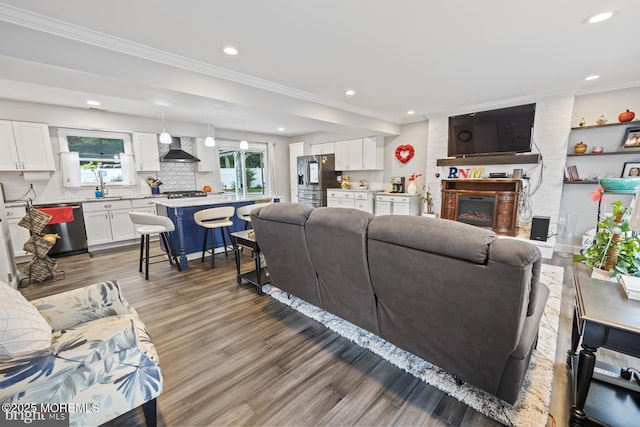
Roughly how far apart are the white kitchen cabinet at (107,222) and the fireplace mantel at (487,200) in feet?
20.3


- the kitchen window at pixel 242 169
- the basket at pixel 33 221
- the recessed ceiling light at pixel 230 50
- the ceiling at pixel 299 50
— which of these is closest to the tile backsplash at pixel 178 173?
the kitchen window at pixel 242 169

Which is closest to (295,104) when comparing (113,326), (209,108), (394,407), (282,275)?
(209,108)

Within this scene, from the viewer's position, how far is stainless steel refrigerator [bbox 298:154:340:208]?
7.04m

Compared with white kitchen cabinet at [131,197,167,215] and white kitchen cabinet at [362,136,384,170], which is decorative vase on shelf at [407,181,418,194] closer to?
white kitchen cabinet at [362,136,384,170]

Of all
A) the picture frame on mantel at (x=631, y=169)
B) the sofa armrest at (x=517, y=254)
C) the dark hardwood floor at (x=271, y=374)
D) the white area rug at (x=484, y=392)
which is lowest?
the dark hardwood floor at (x=271, y=374)

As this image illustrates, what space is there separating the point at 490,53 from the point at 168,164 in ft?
20.0

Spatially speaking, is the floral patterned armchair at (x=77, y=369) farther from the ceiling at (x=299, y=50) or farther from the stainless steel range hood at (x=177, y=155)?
the stainless steel range hood at (x=177, y=155)

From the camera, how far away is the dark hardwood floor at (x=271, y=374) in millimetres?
1465

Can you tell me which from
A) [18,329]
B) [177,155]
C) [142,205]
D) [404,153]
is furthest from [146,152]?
[404,153]

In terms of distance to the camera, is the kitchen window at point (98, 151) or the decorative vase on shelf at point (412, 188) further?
Result: the decorative vase on shelf at point (412, 188)

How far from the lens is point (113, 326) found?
1.46 metres

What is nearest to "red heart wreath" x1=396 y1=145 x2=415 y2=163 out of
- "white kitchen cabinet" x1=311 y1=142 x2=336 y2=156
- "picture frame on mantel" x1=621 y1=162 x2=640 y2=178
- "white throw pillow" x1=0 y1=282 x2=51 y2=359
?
"white kitchen cabinet" x1=311 y1=142 x2=336 y2=156

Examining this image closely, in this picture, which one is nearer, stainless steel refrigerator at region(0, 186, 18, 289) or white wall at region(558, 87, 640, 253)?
stainless steel refrigerator at region(0, 186, 18, 289)

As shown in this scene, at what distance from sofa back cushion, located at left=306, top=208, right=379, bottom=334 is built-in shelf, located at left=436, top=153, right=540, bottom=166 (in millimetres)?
4269
